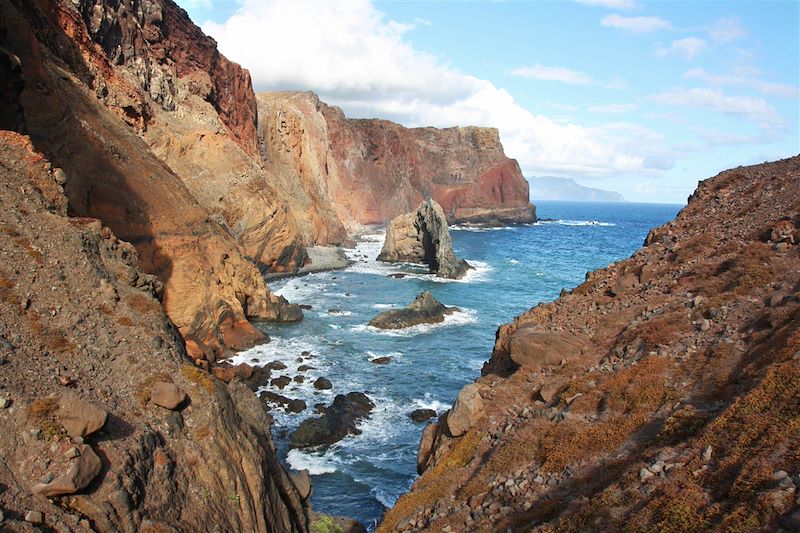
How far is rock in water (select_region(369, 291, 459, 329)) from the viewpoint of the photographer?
4519 centimetres

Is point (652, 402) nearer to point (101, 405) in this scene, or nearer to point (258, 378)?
point (101, 405)

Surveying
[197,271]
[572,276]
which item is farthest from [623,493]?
[572,276]

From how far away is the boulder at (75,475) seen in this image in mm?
10523

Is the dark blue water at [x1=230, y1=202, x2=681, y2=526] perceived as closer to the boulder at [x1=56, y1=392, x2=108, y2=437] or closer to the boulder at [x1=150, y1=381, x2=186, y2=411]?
the boulder at [x1=150, y1=381, x2=186, y2=411]

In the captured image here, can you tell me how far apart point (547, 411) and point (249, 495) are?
342 inches

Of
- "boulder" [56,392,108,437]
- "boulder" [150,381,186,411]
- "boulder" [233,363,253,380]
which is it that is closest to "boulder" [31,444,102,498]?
"boulder" [56,392,108,437]

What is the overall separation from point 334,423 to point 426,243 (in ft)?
182

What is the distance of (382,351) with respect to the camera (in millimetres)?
38906

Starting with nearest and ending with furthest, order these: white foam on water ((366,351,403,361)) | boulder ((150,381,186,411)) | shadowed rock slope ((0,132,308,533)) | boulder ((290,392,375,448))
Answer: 1. shadowed rock slope ((0,132,308,533))
2. boulder ((150,381,186,411))
3. boulder ((290,392,375,448))
4. white foam on water ((366,351,403,361))

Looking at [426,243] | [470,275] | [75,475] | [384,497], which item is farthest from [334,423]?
[426,243]

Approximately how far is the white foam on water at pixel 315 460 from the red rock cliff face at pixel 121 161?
13645 mm

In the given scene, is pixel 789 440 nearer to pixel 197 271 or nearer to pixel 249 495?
pixel 249 495

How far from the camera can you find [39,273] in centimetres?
1517

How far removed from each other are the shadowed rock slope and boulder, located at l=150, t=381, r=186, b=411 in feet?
0.11
